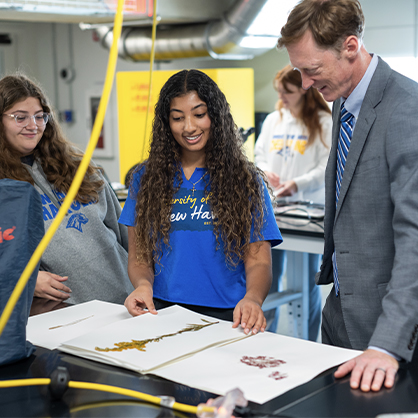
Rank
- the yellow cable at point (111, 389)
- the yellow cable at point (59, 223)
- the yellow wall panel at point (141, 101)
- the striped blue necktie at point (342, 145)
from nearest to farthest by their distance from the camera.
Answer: the yellow cable at point (59, 223), the yellow cable at point (111, 389), the striped blue necktie at point (342, 145), the yellow wall panel at point (141, 101)

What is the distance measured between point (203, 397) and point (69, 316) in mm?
606

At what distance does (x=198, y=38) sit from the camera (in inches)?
202

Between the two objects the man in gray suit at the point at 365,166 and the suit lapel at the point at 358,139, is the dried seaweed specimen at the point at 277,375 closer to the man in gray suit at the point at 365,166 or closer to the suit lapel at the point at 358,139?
the man in gray suit at the point at 365,166

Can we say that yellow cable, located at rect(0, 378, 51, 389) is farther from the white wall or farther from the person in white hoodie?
the white wall

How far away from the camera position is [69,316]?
139 centimetres

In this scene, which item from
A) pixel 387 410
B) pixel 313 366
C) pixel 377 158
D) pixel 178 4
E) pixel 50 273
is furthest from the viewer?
pixel 178 4

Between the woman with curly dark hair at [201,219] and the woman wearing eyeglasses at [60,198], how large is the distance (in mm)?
305

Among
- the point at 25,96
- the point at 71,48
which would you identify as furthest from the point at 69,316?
the point at 71,48

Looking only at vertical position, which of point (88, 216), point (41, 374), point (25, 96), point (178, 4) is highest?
point (178, 4)

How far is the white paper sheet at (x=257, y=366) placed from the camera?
3.02 ft

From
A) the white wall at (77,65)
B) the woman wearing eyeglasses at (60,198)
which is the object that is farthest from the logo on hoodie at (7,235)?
the white wall at (77,65)

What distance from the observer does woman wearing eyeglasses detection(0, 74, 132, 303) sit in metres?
1.78

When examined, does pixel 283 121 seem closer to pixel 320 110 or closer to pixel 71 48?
pixel 320 110

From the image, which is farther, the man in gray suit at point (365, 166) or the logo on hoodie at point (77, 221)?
the logo on hoodie at point (77, 221)
